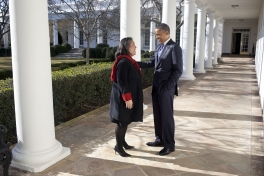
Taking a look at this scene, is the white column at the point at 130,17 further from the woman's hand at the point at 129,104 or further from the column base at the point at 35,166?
the column base at the point at 35,166

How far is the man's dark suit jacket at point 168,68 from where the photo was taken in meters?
3.61

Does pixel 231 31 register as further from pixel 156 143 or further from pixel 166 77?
pixel 166 77

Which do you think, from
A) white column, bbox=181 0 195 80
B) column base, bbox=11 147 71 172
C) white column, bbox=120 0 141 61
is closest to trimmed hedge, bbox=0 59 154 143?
column base, bbox=11 147 71 172

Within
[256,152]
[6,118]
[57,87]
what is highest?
[57,87]

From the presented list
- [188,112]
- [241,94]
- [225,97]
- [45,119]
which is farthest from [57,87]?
[241,94]

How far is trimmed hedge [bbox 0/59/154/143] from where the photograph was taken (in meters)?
4.17

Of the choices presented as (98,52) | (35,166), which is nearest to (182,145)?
(35,166)

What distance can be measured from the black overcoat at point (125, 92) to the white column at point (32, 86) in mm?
871

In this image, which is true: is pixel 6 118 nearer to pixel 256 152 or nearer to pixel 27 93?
pixel 27 93

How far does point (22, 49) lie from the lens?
10.5 ft

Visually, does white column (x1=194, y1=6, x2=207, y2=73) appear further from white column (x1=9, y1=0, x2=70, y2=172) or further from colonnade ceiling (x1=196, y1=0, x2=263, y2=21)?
white column (x1=9, y1=0, x2=70, y2=172)

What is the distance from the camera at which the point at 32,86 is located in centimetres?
330

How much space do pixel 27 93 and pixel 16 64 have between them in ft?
1.24

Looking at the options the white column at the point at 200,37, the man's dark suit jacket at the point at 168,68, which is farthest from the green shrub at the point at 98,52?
the man's dark suit jacket at the point at 168,68
